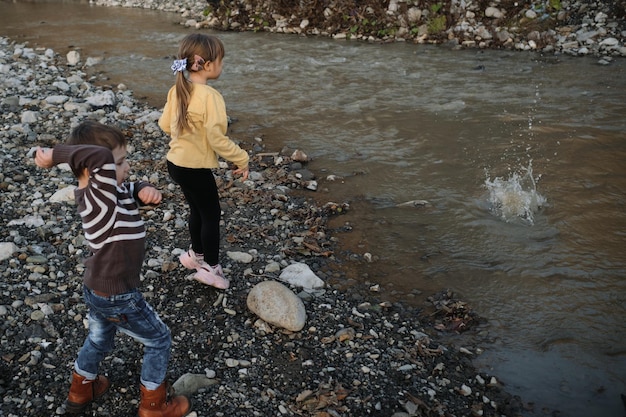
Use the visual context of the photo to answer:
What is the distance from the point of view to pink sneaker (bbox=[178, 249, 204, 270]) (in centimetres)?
471

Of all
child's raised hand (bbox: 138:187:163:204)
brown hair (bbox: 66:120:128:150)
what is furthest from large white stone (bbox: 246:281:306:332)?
brown hair (bbox: 66:120:128:150)

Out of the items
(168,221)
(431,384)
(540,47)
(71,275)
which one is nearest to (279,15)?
(540,47)

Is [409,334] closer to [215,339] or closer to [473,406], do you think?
[473,406]

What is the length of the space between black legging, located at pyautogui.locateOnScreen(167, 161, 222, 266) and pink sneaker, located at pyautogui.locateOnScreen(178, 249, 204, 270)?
0.17 ft

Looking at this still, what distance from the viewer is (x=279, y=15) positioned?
1698cm

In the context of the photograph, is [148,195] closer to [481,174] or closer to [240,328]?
[240,328]

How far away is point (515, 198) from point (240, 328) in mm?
3858

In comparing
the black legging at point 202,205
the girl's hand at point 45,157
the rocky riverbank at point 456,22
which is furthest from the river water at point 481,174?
the girl's hand at point 45,157

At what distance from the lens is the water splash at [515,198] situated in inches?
251

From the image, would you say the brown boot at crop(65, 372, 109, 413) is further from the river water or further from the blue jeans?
the river water

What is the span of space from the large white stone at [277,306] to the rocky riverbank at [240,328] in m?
0.08

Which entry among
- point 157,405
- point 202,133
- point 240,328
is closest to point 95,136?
point 202,133

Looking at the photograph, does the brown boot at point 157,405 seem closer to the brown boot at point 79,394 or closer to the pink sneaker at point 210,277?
the brown boot at point 79,394

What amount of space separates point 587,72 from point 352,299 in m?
9.06
